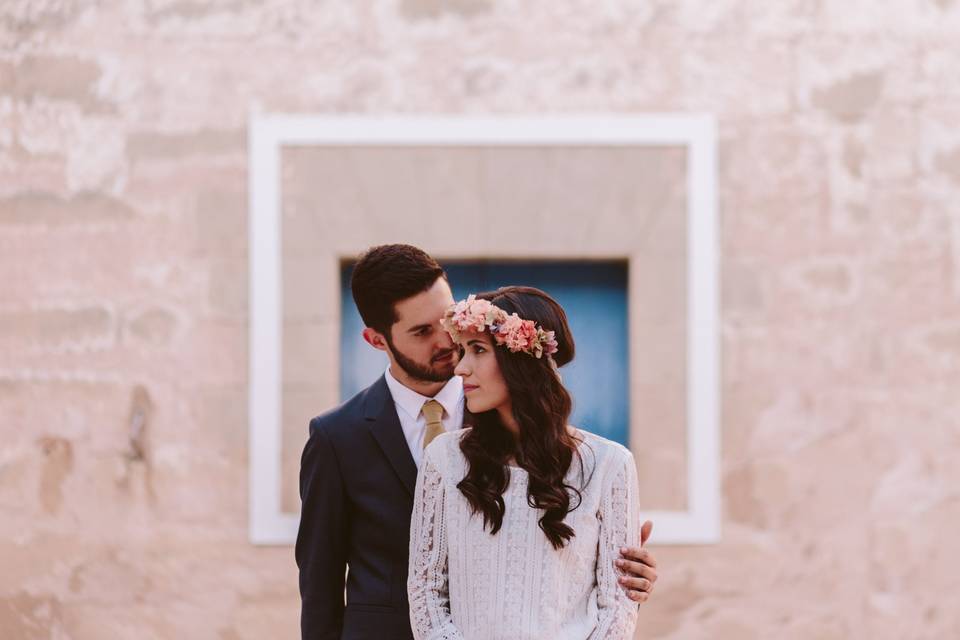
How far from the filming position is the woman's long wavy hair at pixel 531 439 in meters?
2.50

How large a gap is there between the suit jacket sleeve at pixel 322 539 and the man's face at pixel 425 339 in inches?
10.1

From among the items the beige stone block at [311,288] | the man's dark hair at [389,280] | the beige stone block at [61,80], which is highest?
the beige stone block at [61,80]

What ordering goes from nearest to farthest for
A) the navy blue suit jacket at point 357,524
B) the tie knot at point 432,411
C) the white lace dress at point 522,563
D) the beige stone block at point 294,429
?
1. the white lace dress at point 522,563
2. the navy blue suit jacket at point 357,524
3. the tie knot at point 432,411
4. the beige stone block at point 294,429

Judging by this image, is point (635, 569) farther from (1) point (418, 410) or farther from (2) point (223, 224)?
(2) point (223, 224)

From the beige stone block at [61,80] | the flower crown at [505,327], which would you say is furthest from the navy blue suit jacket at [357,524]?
the beige stone block at [61,80]

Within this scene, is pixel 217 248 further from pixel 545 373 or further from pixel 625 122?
pixel 545 373

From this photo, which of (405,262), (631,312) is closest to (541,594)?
(405,262)

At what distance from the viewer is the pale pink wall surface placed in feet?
17.1

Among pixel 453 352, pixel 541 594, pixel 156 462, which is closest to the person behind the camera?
pixel 541 594

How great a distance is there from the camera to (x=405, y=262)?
295 centimetres

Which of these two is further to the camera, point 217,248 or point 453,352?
point 217,248

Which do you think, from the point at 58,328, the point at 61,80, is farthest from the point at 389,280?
the point at 61,80

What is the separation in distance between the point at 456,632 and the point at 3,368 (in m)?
3.36

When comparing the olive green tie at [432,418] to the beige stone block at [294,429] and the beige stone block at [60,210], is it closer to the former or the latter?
the beige stone block at [294,429]
